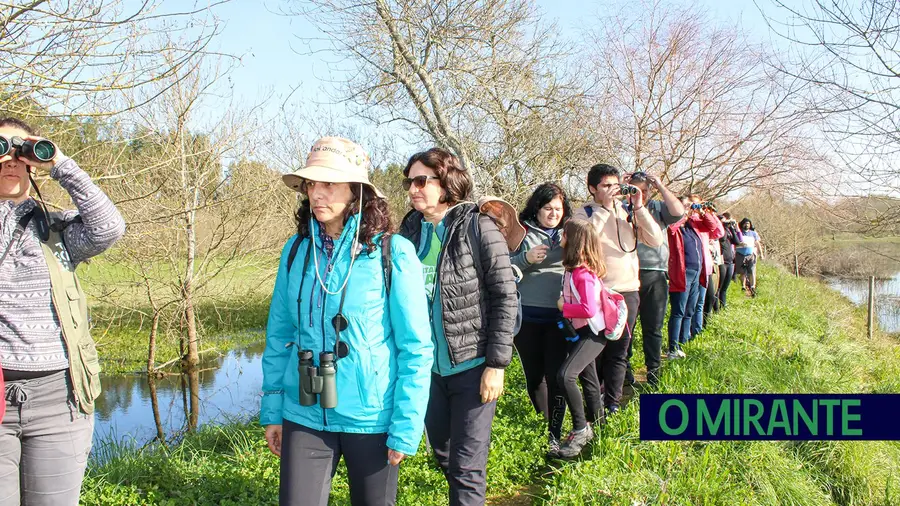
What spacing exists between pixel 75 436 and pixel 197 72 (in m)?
10.1

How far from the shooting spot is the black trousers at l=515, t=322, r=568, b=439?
4383 mm

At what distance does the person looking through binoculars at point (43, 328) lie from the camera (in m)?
2.26

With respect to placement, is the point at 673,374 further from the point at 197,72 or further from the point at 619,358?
the point at 197,72

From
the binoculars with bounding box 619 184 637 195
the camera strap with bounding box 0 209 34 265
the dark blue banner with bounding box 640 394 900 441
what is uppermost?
the binoculars with bounding box 619 184 637 195

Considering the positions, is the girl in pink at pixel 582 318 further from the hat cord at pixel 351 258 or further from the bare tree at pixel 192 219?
the bare tree at pixel 192 219

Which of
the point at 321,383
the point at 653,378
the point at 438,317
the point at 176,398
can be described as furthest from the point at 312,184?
the point at 176,398

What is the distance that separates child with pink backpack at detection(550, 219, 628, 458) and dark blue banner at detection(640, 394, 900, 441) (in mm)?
488

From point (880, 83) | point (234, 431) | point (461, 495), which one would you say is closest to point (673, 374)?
point (880, 83)

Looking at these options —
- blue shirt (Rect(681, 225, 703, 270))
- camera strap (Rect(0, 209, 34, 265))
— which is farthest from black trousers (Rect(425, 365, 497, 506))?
blue shirt (Rect(681, 225, 703, 270))

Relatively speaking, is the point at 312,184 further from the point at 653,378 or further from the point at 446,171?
the point at 653,378

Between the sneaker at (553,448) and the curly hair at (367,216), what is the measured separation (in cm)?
248

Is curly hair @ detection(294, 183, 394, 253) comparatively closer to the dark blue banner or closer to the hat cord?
the hat cord

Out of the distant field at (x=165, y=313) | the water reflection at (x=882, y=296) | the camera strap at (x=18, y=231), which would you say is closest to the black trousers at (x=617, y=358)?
the camera strap at (x=18, y=231)

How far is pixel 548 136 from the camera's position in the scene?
9.77 metres
